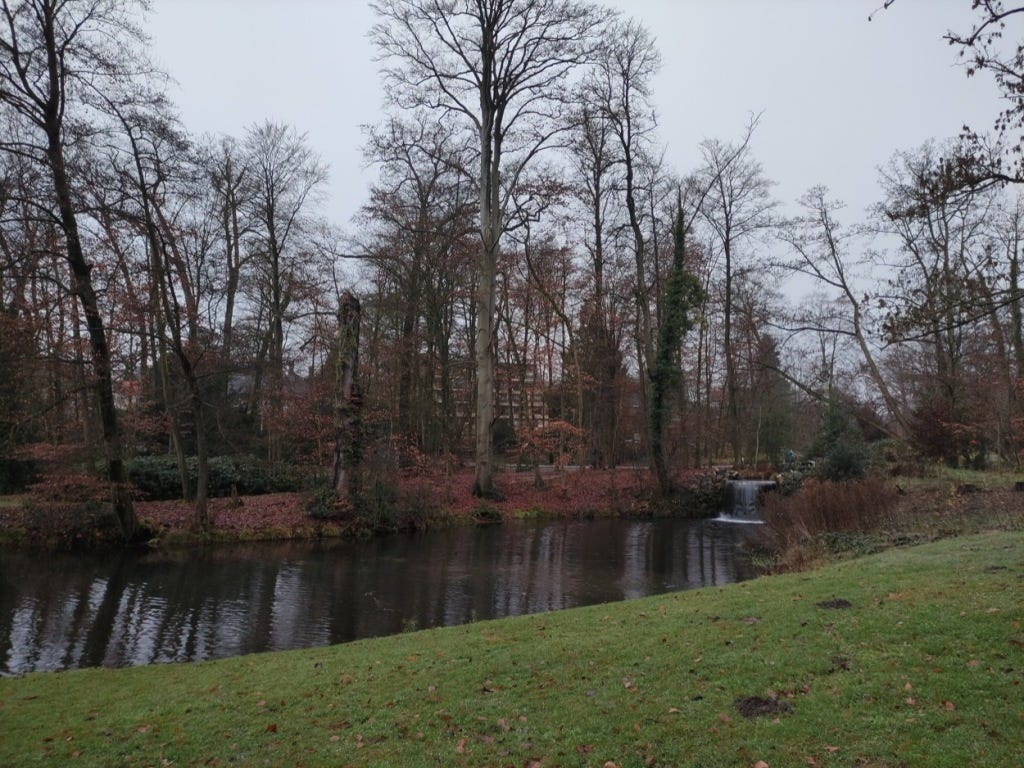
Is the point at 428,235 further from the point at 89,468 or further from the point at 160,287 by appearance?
the point at 89,468

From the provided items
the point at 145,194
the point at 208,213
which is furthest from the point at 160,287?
the point at 208,213

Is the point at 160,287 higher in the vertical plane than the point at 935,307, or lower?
higher

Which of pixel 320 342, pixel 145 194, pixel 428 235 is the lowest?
pixel 320 342

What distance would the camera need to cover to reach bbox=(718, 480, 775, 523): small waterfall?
85.8 ft

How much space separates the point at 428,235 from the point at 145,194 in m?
12.0

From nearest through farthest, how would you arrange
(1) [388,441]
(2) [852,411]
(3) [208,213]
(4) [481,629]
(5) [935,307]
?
(5) [935,307] < (4) [481,629] < (1) [388,441] < (3) [208,213] < (2) [852,411]

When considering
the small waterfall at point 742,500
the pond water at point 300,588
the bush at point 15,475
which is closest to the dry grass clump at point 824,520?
the pond water at point 300,588

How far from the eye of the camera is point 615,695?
543 centimetres

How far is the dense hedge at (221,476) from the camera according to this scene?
67.7ft

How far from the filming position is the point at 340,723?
539 cm

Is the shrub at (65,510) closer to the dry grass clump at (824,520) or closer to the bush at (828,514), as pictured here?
the dry grass clump at (824,520)

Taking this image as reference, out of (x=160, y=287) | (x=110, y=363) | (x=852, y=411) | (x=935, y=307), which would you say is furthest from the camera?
(x=852, y=411)

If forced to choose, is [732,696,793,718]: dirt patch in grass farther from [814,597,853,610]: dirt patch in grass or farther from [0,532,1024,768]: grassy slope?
[814,597,853,610]: dirt patch in grass

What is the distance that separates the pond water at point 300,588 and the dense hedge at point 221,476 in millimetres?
4614
